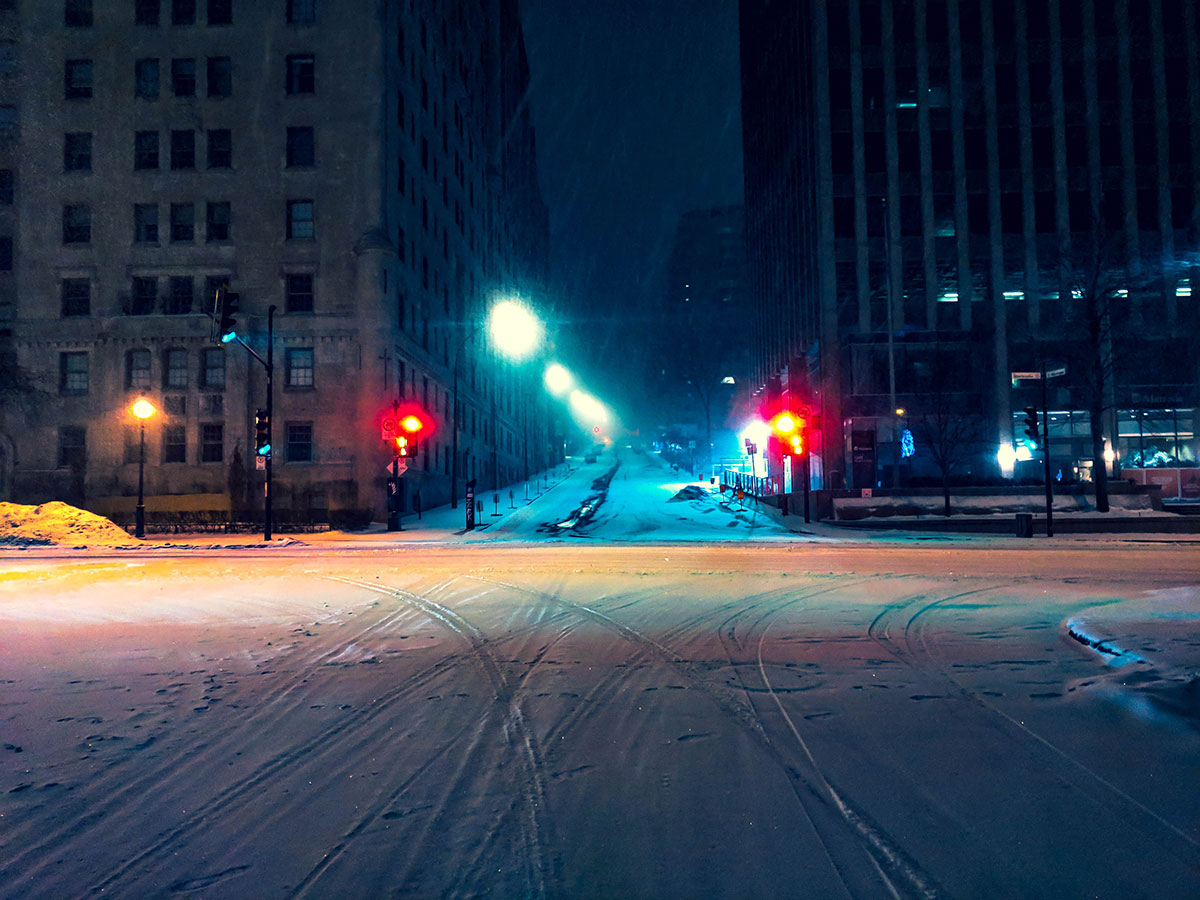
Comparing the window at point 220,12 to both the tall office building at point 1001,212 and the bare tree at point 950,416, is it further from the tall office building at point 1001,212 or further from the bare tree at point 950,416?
the bare tree at point 950,416

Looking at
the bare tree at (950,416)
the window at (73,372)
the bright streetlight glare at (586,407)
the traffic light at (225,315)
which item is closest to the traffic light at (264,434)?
the traffic light at (225,315)

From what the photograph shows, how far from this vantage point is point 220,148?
3934 cm

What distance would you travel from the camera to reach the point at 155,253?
39094mm

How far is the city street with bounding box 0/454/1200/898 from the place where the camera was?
395cm

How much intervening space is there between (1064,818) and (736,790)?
1808mm

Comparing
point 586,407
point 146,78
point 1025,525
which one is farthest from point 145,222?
point 586,407

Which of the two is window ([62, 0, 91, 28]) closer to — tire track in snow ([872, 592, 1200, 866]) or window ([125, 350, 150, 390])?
window ([125, 350, 150, 390])

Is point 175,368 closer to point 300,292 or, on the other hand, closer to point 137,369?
point 137,369

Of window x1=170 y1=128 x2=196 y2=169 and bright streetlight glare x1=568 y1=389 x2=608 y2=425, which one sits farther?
bright streetlight glare x1=568 y1=389 x2=608 y2=425

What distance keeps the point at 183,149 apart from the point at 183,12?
680 centimetres

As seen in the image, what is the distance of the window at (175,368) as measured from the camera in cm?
3894

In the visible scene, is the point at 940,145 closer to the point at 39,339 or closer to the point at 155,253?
the point at 155,253

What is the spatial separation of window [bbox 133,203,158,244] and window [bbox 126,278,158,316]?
6.64ft

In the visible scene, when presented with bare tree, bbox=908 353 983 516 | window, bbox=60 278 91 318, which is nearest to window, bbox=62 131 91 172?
window, bbox=60 278 91 318
